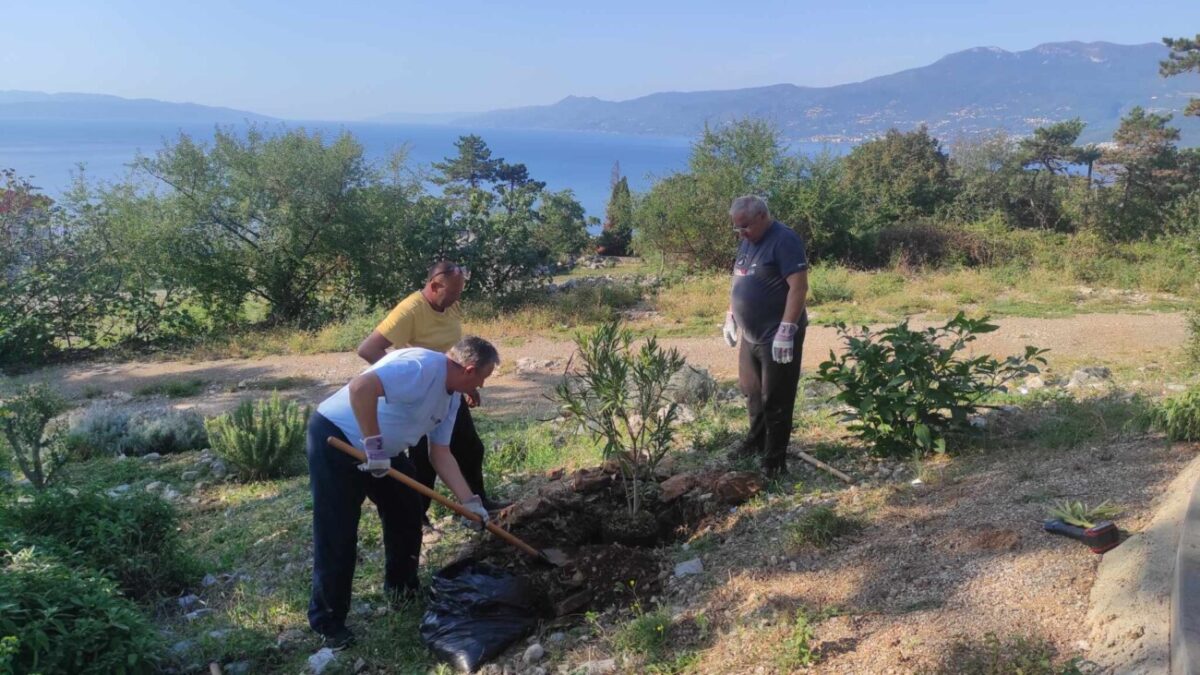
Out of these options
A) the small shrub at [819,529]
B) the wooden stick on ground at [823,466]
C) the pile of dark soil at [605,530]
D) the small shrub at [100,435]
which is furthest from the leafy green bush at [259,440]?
the small shrub at [819,529]

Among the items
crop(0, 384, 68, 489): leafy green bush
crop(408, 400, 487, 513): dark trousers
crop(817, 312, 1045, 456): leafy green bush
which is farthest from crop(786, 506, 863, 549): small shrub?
crop(0, 384, 68, 489): leafy green bush

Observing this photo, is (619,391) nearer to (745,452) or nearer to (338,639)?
(745,452)

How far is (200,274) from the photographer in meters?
15.4

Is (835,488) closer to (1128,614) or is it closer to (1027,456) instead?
(1027,456)

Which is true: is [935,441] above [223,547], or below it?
above

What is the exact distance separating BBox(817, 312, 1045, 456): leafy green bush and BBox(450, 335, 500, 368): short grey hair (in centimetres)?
229

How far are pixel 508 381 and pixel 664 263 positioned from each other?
11.0 metres

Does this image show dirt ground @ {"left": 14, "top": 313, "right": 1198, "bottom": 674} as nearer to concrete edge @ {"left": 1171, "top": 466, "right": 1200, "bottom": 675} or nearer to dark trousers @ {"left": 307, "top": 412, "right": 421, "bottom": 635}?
concrete edge @ {"left": 1171, "top": 466, "right": 1200, "bottom": 675}

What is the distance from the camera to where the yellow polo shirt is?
14.2 ft


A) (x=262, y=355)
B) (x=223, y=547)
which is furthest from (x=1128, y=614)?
(x=262, y=355)

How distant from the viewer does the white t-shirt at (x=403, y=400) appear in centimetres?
323

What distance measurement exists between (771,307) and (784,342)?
0.31 metres

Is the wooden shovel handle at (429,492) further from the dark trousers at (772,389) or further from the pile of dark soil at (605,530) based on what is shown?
the dark trousers at (772,389)

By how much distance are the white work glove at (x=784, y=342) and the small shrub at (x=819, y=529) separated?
938 millimetres
